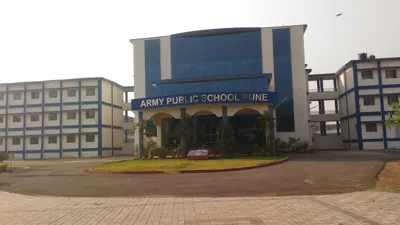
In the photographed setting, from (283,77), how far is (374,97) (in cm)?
1227

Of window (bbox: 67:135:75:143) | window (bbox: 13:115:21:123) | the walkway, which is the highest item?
window (bbox: 13:115:21:123)

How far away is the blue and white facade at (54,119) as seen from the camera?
43.6 metres

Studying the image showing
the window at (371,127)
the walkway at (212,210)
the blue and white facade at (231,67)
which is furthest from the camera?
the window at (371,127)

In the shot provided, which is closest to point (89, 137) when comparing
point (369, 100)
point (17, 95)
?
point (17, 95)

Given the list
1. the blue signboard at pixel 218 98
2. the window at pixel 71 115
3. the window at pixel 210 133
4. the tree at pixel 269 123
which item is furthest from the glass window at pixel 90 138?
the tree at pixel 269 123

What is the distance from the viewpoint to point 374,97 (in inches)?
1575

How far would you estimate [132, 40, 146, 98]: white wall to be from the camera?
4006 cm

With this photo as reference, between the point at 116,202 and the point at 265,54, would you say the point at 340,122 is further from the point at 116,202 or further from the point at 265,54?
the point at 116,202

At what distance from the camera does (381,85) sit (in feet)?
130

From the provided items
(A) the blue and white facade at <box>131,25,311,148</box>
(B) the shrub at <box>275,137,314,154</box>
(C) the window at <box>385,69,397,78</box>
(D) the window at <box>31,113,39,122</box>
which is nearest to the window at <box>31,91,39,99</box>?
(D) the window at <box>31,113,39,122</box>

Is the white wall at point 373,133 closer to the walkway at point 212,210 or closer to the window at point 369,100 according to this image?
the window at point 369,100

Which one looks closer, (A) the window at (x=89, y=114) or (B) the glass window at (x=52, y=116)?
(A) the window at (x=89, y=114)

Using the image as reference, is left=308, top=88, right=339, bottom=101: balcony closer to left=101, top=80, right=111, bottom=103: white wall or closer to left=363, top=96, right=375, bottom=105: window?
left=363, top=96, right=375, bottom=105: window

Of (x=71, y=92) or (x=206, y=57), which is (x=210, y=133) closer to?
(x=206, y=57)
